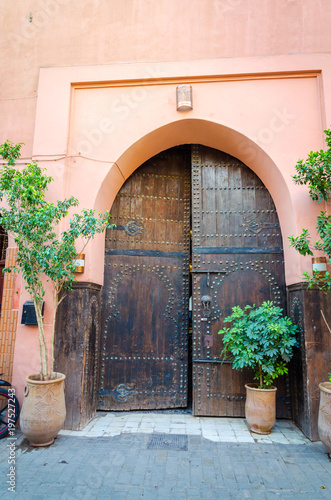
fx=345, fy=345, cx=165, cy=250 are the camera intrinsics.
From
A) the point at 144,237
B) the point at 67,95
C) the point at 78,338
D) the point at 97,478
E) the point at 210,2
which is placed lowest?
the point at 97,478

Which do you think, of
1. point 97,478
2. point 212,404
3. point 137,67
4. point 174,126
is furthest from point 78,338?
point 137,67

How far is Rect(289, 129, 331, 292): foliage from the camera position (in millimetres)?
3701

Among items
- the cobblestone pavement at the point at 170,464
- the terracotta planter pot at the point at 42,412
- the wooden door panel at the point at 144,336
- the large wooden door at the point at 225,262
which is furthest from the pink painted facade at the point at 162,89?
the cobblestone pavement at the point at 170,464

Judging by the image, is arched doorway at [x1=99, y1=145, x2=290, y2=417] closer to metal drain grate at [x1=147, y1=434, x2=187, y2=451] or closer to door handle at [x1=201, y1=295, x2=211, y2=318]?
door handle at [x1=201, y1=295, x2=211, y2=318]

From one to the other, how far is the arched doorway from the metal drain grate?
2.43 feet

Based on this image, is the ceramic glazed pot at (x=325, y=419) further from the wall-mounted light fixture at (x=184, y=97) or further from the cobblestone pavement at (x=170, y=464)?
the wall-mounted light fixture at (x=184, y=97)

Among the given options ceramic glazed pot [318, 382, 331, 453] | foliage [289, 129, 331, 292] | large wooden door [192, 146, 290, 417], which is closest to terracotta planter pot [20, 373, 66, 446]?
large wooden door [192, 146, 290, 417]

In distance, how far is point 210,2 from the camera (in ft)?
16.2

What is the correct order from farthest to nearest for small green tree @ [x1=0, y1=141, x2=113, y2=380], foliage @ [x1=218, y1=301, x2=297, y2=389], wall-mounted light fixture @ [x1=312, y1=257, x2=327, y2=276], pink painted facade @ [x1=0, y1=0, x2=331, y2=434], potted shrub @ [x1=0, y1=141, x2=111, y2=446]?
pink painted facade @ [x1=0, y1=0, x2=331, y2=434] < wall-mounted light fixture @ [x1=312, y1=257, x2=327, y2=276] < foliage @ [x1=218, y1=301, x2=297, y2=389] < small green tree @ [x1=0, y1=141, x2=113, y2=380] < potted shrub @ [x1=0, y1=141, x2=111, y2=446]

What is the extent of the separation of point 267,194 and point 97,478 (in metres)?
4.04

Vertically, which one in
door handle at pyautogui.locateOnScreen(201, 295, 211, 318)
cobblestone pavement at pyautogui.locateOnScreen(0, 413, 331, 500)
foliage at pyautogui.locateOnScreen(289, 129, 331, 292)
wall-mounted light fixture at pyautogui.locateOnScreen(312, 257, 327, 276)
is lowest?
cobblestone pavement at pyautogui.locateOnScreen(0, 413, 331, 500)

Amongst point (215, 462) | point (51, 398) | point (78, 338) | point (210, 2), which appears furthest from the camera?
point (210, 2)

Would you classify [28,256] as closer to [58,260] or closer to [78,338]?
[58,260]

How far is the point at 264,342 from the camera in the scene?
3904mm
